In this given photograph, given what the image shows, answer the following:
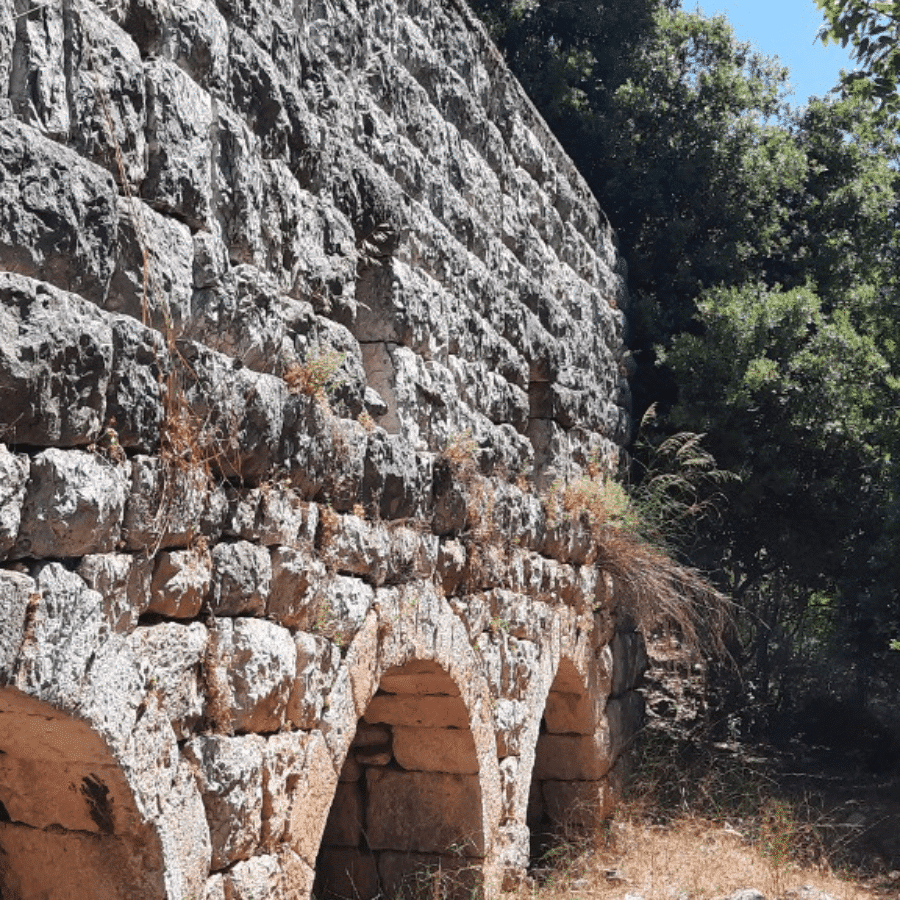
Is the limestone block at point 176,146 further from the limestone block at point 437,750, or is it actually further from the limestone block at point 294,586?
the limestone block at point 437,750

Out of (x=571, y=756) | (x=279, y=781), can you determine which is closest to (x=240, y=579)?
(x=279, y=781)

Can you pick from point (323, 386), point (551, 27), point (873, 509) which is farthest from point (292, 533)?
point (551, 27)

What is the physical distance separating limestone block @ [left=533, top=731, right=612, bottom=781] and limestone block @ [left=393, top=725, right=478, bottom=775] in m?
2.21

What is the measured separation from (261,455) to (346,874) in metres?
3.04

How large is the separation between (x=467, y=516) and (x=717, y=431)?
4.12 metres

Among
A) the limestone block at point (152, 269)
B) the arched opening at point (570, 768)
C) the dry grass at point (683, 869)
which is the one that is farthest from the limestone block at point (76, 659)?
the arched opening at point (570, 768)

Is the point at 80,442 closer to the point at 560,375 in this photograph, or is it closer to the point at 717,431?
the point at 560,375

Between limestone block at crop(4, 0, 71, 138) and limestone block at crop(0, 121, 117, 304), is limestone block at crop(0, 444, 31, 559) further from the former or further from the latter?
limestone block at crop(4, 0, 71, 138)

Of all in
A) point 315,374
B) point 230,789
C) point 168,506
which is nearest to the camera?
point 168,506

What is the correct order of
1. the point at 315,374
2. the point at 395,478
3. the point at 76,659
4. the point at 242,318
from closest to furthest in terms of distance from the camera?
the point at 76,659 → the point at 242,318 → the point at 315,374 → the point at 395,478

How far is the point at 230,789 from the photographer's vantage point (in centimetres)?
359

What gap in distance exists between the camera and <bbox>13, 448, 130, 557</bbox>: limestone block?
9.07ft

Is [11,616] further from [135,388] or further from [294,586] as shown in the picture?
[294,586]

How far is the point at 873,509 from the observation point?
9.50 meters
